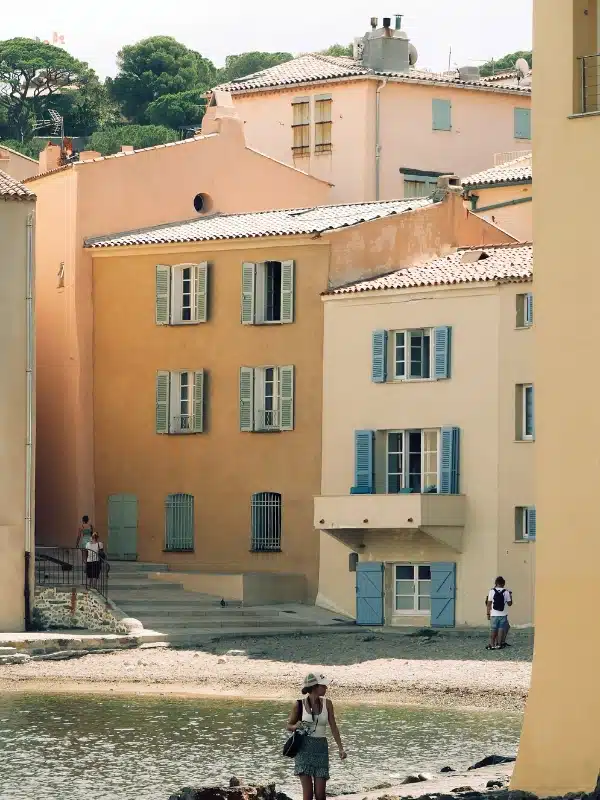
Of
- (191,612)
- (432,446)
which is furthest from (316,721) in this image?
(432,446)

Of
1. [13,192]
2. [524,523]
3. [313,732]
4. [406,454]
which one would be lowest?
[313,732]

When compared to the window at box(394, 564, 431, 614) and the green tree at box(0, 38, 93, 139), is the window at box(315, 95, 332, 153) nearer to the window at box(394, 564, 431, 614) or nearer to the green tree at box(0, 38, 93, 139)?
the window at box(394, 564, 431, 614)

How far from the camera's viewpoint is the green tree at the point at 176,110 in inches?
4779

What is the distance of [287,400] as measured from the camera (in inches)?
1941

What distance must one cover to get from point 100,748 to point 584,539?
11629mm

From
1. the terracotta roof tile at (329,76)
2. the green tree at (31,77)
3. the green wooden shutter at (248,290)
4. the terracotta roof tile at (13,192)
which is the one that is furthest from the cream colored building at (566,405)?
the green tree at (31,77)

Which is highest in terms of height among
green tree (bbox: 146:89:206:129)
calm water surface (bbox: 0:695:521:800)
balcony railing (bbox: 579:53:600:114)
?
green tree (bbox: 146:89:206:129)

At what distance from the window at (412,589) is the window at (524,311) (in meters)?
→ 5.68

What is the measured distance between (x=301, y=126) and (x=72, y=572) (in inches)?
879

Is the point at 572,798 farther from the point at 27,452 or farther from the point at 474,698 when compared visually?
the point at 27,452

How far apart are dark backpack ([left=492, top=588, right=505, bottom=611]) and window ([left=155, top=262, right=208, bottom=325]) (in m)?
12.8

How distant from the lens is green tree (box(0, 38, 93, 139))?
120875 mm

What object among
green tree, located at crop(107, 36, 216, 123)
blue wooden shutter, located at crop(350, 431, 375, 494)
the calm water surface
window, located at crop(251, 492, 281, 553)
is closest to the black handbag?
the calm water surface

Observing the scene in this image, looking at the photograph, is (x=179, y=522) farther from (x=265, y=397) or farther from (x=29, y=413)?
(x=29, y=413)
